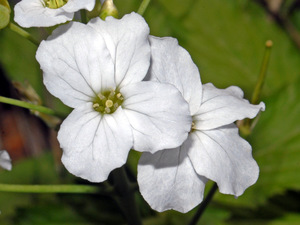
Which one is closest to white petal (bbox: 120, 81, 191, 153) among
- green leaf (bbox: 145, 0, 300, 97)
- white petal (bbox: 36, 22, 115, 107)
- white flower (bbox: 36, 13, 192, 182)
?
white flower (bbox: 36, 13, 192, 182)

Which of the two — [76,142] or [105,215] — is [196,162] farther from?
[105,215]

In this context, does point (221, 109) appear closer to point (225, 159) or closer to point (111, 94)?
point (225, 159)

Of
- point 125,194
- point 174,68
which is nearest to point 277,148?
point 125,194

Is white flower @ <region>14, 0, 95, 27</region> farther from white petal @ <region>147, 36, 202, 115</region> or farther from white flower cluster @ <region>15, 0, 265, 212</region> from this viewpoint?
white petal @ <region>147, 36, 202, 115</region>

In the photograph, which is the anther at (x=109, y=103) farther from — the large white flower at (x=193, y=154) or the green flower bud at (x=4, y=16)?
the green flower bud at (x=4, y=16)

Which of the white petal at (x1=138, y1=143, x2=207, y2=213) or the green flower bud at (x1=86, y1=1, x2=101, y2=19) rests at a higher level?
the green flower bud at (x1=86, y1=1, x2=101, y2=19)

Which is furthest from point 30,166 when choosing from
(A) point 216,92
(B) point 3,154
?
(A) point 216,92
